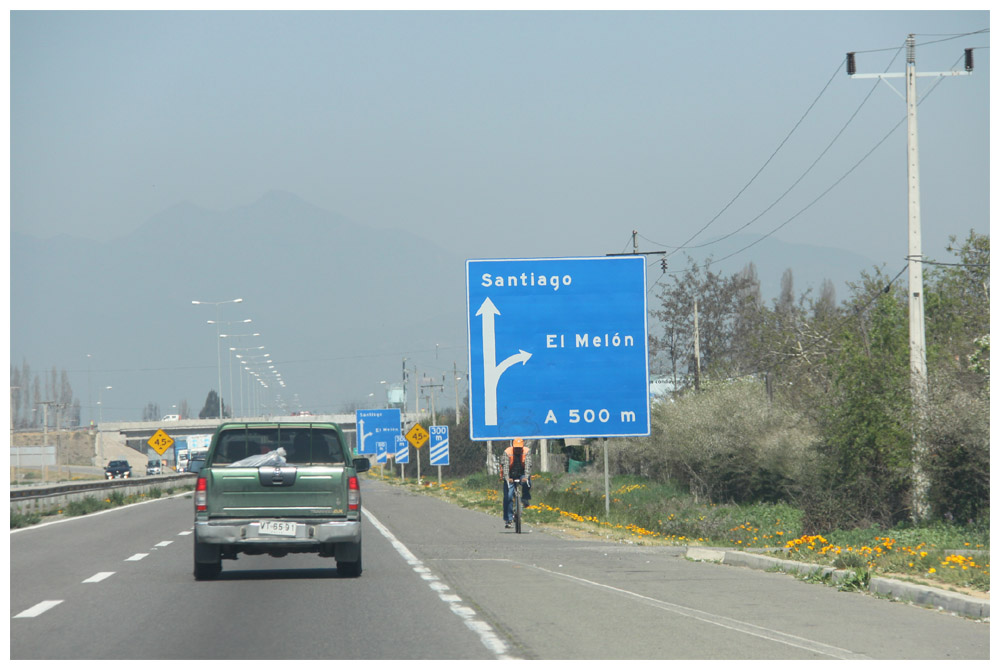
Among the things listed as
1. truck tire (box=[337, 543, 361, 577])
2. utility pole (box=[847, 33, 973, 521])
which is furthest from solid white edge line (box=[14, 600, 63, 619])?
utility pole (box=[847, 33, 973, 521])

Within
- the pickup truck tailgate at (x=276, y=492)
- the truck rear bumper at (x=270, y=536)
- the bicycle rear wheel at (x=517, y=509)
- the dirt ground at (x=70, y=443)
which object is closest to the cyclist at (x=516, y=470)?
the bicycle rear wheel at (x=517, y=509)

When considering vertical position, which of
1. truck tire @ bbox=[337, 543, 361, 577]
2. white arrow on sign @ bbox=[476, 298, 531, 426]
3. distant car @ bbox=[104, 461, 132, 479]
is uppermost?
white arrow on sign @ bbox=[476, 298, 531, 426]

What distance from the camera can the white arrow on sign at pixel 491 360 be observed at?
80.4 feet

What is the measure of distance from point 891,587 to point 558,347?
41.6 ft

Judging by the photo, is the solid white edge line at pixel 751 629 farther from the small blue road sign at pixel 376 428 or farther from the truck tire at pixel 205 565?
the small blue road sign at pixel 376 428

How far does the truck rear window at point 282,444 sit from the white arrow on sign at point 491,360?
9220 mm

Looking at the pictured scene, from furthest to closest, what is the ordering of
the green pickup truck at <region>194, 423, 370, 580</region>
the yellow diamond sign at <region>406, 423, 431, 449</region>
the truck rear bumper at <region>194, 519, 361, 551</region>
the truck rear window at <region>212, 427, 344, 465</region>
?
the yellow diamond sign at <region>406, 423, 431, 449</region>, the truck rear window at <region>212, 427, 344, 465</region>, the green pickup truck at <region>194, 423, 370, 580</region>, the truck rear bumper at <region>194, 519, 361, 551</region>

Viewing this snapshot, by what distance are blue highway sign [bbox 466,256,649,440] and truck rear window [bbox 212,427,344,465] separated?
892 cm

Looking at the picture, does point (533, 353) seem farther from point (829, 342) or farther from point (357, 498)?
point (829, 342)

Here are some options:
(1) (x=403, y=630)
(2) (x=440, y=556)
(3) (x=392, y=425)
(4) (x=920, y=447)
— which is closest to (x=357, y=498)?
(2) (x=440, y=556)

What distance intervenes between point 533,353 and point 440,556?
728 centimetres

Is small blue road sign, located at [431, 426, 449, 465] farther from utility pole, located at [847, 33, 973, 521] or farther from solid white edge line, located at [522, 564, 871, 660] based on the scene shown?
solid white edge line, located at [522, 564, 871, 660]

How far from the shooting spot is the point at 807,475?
31.3m

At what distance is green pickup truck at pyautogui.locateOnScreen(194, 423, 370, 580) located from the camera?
14539 millimetres
